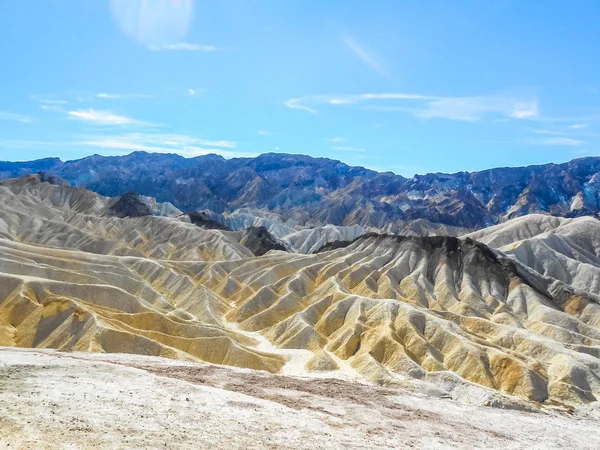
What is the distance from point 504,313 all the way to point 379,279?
89.4 ft

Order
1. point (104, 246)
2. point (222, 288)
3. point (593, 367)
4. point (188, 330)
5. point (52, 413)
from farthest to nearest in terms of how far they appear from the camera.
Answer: point (104, 246) < point (222, 288) < point (188, 330) < point (593, 367) < point (52, 413)

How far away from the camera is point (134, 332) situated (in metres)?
67.9

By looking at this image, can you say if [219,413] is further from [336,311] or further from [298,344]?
[336,311]

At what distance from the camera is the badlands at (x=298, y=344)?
1229 inches

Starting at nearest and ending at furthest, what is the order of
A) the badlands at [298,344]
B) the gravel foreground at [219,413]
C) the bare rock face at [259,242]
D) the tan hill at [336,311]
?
the gravel foreground at [219,413] < the badlands at [298,344] < the tan hill at [336,311] < the bare rock face at [259,242]

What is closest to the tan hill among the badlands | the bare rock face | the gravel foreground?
the badlands

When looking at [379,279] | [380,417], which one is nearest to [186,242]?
[379,279]

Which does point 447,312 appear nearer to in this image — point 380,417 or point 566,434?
point 566,434

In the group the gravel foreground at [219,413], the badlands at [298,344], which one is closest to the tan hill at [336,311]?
the badlands at [298,344]

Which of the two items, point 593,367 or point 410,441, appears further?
point 593,367

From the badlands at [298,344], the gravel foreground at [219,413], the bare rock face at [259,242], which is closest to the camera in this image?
the gravel foreground at [219,413]

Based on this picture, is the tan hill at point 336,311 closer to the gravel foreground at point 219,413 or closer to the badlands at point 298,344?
the badlands at point 298,344

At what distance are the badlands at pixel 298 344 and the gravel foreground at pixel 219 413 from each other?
184 millimetres

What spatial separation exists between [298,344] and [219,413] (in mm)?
46944
